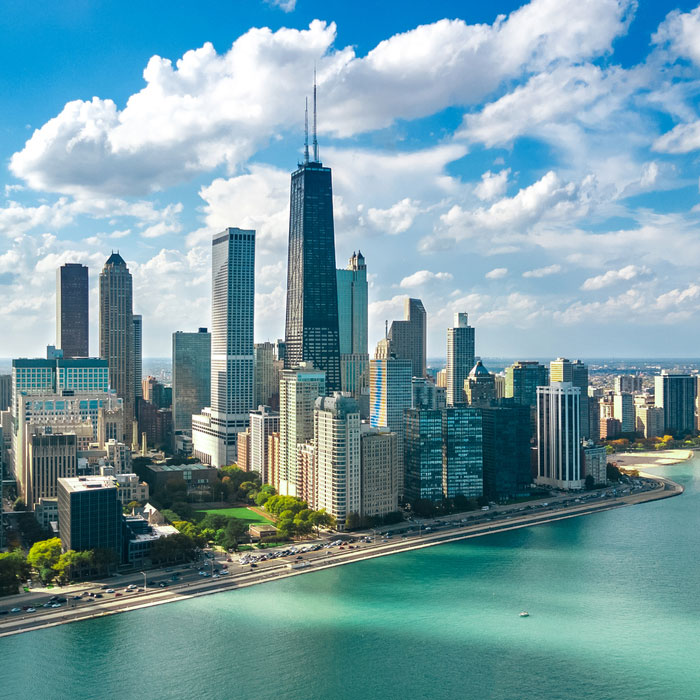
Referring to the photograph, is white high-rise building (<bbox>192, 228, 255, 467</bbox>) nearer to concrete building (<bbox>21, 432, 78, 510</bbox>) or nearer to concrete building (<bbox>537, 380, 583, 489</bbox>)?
concrete building (<bbox>21, 432, 78, 510</bbox>)

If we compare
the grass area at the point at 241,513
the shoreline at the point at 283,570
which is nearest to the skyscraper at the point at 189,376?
the grass area at the point at 241,513

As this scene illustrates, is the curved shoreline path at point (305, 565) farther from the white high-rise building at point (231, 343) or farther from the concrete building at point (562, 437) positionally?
the white high-rise building at point (231, 343)

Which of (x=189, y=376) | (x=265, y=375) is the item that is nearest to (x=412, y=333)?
(x=265, y=375)

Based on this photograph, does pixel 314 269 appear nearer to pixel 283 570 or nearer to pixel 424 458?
pixel 424 458

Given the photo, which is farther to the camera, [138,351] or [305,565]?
[138,351]

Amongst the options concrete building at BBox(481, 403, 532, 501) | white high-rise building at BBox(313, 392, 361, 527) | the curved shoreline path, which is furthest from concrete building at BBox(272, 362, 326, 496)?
concrete building at BBox(481, 403, 532, 501)

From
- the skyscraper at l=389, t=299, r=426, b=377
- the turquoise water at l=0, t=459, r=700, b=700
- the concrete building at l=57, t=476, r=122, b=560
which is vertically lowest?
the turquoise water at l=0, t=459, r=700, b=700
